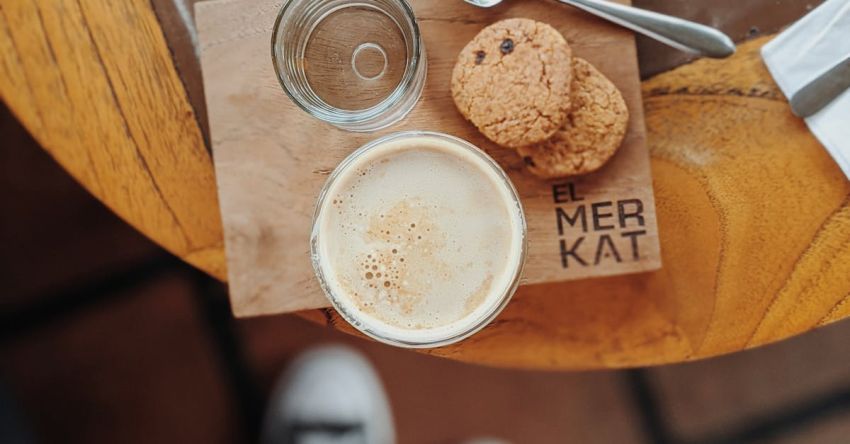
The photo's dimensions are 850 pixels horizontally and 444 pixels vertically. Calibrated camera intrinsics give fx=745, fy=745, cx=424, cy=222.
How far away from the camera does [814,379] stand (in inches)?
54.3

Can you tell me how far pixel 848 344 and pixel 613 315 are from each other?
2.36 ft

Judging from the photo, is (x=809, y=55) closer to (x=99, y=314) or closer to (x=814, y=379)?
(x=814, y=379)

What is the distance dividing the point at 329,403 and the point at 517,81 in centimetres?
84

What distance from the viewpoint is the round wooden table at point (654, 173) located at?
2.87 ft

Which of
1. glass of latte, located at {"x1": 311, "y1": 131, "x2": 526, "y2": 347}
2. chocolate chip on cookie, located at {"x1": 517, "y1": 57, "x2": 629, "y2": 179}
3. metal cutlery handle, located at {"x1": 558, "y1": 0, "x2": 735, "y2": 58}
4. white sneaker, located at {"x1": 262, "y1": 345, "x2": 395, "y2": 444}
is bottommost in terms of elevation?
white sneaker, located at {"x1": 262, "y1": 345, "x2": 395, "y2": 444}

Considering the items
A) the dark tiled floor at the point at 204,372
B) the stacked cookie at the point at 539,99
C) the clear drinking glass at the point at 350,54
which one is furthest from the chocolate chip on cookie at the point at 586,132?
the dark tiled floor at the point at 204,372

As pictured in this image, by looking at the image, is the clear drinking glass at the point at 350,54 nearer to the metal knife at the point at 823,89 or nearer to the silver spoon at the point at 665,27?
the silver spoon at the point at 665,27

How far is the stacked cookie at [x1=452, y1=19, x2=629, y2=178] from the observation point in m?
0.79

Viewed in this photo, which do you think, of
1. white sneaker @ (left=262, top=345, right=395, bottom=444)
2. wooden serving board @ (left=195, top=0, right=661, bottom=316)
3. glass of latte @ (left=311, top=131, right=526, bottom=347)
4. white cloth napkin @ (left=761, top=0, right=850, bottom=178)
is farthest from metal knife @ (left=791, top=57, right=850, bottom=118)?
white sneaker @ (left=262, top=345, right=395, bottom=444)

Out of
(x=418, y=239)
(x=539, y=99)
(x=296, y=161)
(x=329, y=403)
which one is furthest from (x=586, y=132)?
(x=329, y=403)

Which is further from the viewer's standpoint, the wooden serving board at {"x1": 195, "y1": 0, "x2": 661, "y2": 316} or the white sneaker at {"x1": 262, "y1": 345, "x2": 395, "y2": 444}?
the white sneaker at {"x1": 262, "y1": 345, "x2": 395, "y2": 444}

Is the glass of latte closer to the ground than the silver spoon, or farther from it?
closer to the ground

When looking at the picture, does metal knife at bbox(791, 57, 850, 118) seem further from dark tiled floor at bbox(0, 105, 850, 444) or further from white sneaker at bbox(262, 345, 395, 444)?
white sneaker at bbox(262, 345, 395, 444)

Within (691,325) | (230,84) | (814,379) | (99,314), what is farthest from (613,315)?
(99,314)
